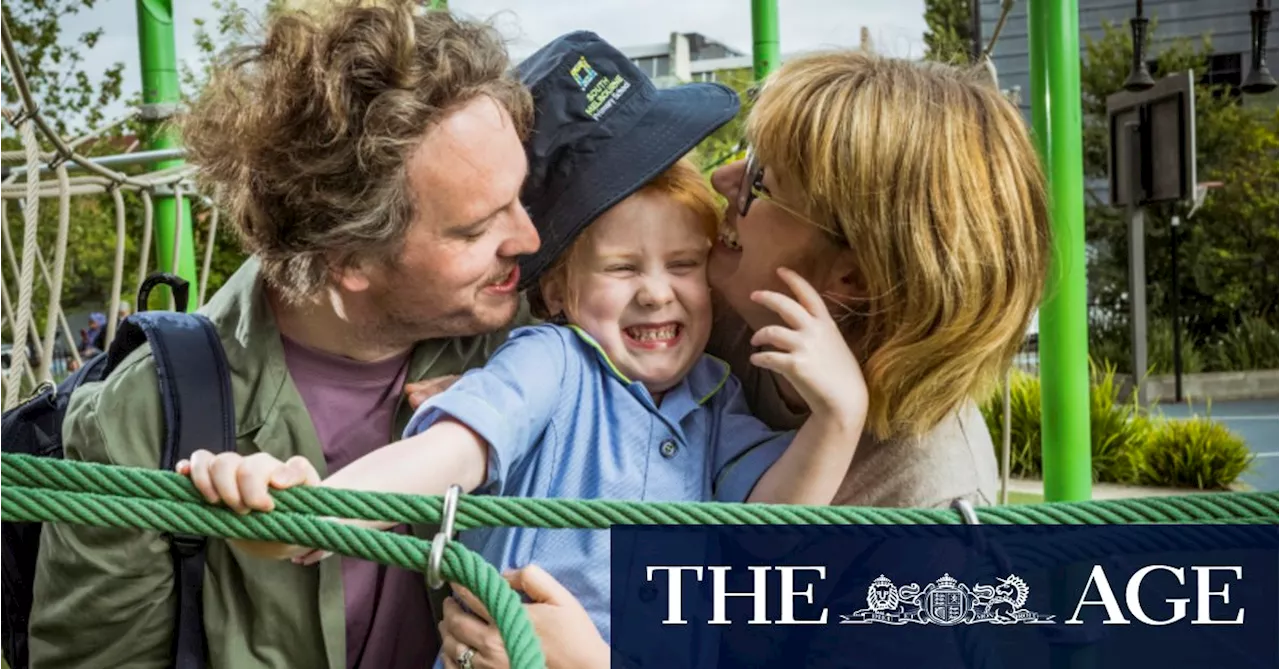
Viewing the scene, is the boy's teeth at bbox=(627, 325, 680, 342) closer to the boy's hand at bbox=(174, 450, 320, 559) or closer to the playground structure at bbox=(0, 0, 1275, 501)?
the boy's hand at bbox=(174, 450, 320, 559)

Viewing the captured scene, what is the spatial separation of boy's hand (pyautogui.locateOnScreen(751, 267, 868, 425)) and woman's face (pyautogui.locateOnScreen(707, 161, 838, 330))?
40 mm

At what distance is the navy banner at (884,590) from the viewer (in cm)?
70

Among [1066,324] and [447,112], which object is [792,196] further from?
[1066,324]

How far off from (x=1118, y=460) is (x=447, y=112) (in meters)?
3.12

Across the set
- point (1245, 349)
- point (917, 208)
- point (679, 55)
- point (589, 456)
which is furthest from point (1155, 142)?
point (1245, 349)

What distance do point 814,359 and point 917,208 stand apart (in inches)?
4.2

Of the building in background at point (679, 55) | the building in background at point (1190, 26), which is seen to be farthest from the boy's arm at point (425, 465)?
the building in background at point (1190, 26)

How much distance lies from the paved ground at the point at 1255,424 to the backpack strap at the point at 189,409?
10.5ft

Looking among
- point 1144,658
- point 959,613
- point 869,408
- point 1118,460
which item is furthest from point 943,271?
point 1118,460

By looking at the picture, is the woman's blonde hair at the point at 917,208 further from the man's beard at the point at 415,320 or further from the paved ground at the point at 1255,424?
the paved ground at the point at 1255,424

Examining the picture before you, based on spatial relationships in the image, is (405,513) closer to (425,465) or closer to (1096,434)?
(425,465)

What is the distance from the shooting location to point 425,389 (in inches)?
28.3

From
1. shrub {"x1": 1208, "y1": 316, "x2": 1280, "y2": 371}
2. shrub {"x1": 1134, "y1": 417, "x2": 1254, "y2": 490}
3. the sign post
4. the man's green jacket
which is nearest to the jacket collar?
the man's green jacket

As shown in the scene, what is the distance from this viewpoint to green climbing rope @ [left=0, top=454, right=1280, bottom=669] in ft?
1.90
